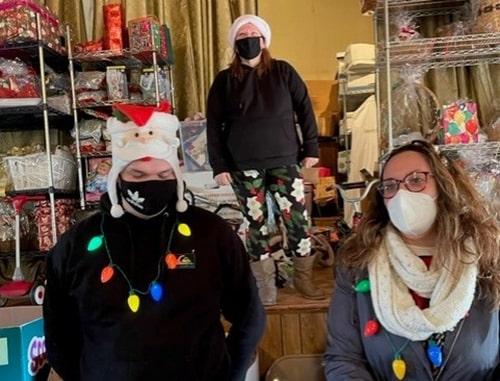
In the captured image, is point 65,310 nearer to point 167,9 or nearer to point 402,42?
point 402,42

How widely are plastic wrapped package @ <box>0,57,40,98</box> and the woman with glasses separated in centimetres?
238

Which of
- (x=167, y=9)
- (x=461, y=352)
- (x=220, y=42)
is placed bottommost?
(x=461, y=352)

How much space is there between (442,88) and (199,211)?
6.14ft

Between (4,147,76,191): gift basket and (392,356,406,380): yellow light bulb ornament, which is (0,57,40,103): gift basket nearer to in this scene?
(4,147,76,191): gift basket

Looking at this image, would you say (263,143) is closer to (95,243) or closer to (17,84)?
(95,243)

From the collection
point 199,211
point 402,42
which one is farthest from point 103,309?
point 402,42

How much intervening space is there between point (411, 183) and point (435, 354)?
17.6 inches

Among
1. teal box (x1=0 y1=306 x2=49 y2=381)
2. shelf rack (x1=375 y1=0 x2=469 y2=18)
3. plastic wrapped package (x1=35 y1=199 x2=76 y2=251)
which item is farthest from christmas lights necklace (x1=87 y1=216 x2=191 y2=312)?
plastic wrapped package (x1=35 y1=199 x2=76 y2=251)

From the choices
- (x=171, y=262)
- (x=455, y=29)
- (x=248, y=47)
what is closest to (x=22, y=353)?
(x=171, y=262)

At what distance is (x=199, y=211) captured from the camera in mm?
1480

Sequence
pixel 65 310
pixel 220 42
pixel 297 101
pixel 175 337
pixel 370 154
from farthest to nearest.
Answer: pixel 220 42, pixel 370 154, pixel 297 101, pixel 65 310, pixel 175 337

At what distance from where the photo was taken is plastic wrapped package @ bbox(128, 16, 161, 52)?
10.7 ft

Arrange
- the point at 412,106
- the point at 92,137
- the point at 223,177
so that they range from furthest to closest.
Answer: the point at 92,137 < the point at 412,106 < the point at 223,177

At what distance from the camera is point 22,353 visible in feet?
5.02
